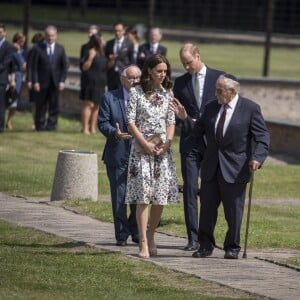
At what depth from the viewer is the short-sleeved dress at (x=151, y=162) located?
13.8 m

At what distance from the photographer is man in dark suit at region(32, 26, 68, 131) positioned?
28.0m

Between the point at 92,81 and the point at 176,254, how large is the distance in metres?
13.7

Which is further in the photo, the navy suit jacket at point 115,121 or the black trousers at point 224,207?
the navy suit jacket at point 115,121

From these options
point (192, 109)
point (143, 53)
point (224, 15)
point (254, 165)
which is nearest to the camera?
point (254, 165)

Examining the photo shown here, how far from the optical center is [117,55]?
96.2 feet

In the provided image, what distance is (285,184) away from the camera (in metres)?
21.3

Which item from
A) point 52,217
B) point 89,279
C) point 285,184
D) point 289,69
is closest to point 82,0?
point 289,69

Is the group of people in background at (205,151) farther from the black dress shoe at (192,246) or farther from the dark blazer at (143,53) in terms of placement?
the dark blazer at (143,53)

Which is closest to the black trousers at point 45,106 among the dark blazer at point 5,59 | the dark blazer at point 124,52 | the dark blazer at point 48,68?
the dark blazer at point 48,68

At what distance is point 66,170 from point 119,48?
11336mm

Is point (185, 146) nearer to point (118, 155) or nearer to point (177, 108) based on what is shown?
point (118, 155)

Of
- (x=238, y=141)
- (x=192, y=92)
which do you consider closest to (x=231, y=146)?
(x=238, y=141)

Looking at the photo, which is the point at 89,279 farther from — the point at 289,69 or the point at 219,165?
the point at 289,69

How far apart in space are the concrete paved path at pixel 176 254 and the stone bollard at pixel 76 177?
24 centimetres
